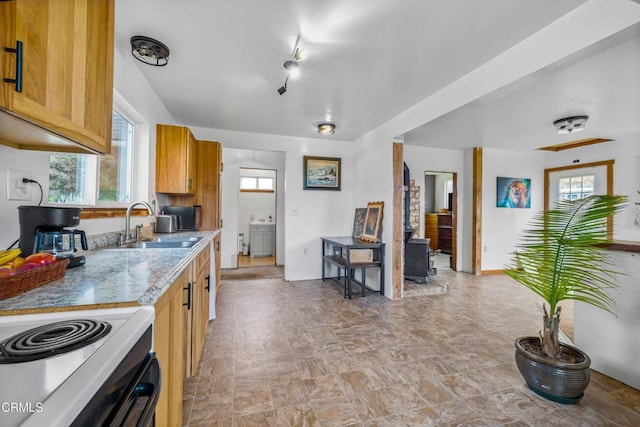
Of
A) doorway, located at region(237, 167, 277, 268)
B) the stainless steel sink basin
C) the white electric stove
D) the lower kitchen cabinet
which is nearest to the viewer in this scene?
the white electric stove

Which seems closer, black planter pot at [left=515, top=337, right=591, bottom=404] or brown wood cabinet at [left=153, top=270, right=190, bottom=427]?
brown wood cabinet at [left=153, top=270, right=190, bottom=427]

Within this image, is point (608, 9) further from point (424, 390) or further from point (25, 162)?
point (25, 162)

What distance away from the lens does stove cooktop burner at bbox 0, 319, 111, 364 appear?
540mm

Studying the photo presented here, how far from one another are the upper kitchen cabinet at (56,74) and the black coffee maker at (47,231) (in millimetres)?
297

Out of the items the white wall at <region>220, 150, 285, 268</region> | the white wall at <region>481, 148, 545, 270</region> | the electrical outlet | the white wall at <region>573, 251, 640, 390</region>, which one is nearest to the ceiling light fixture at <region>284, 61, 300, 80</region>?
the electrical outlet

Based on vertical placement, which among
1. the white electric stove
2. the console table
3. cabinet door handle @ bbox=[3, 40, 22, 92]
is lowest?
the console table

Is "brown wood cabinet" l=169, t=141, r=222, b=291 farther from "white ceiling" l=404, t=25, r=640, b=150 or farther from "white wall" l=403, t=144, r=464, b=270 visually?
"white wall" l=403, t=144, r=464, b=270

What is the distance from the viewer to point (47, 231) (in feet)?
3.88

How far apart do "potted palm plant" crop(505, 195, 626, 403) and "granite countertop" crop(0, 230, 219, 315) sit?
73.1 inches

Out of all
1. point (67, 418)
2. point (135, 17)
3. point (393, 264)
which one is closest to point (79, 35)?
point (135, 17)

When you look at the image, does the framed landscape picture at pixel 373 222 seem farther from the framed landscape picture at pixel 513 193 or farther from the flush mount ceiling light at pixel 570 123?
the framed landscape picture at pixel 513 193

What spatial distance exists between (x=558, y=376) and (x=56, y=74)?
2820 millimetres

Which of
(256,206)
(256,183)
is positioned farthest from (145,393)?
(256,183)

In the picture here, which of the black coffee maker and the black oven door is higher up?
the black coffee maker
